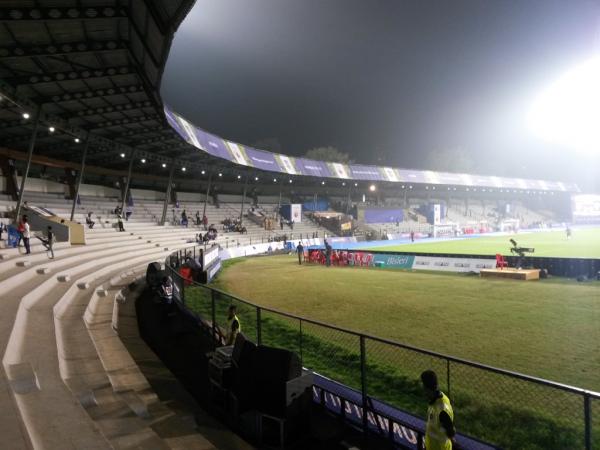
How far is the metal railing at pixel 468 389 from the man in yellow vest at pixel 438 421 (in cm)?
40

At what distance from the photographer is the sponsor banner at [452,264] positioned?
74.8 ft

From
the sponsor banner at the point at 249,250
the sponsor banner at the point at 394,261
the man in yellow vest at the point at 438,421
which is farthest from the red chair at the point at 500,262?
the sponsor banner at the point at 249,250

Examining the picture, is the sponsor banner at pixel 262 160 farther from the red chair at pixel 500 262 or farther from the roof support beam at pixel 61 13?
the roof support beam at pixel 61 13

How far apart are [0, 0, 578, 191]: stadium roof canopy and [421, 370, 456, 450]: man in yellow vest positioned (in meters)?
10.4

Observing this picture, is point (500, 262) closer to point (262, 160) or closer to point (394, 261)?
point (394, 261)

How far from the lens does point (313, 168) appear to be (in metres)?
55.5

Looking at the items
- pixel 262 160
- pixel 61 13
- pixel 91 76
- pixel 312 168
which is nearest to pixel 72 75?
pixel 91 76

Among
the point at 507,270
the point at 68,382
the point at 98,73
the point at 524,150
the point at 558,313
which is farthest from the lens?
the point at 524,150

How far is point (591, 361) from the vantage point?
27.7ft

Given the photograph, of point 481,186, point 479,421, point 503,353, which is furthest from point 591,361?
point 481,186

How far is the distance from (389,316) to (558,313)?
17.2 ft

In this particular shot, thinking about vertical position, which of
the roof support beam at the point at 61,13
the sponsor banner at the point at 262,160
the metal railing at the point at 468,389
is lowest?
the metal railing at the point at 468,389

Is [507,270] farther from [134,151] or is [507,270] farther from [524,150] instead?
[524,150]

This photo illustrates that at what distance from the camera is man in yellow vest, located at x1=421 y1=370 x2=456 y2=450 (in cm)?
441
